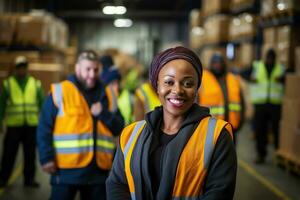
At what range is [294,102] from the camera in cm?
793

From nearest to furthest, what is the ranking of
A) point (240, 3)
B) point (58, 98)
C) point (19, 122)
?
point (58, 98)
point (19, 122)
point (240, 3)

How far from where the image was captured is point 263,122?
8.98 metres

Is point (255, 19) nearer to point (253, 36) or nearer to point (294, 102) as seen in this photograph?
point (253, 36)

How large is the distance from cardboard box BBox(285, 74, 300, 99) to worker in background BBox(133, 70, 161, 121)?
358 centimetres

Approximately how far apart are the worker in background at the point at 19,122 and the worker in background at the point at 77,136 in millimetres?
3123

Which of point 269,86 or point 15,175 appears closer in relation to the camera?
point 15,175

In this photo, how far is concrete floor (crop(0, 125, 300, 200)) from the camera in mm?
6559

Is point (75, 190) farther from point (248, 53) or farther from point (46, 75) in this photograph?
point (248, 53)

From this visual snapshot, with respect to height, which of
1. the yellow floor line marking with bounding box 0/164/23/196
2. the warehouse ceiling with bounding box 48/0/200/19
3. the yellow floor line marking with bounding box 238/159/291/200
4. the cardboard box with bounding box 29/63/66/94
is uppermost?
the warehouse ceiling with bounding box 48/0/200/19

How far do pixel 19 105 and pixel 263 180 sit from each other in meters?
3.82

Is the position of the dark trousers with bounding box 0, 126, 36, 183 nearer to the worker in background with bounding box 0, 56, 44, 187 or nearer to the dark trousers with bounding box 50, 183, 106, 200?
the worker in background with bounding box 0, 56, 44, 187

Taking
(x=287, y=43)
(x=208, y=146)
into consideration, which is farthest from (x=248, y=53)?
(x=208, y=146)

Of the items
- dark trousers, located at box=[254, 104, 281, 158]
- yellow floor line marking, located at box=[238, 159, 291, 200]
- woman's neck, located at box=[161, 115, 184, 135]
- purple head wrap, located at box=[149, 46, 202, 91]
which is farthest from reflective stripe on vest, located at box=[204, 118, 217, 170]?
dark trousers, located at box=[254, 104, 281, 158]

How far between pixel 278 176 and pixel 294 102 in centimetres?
121
